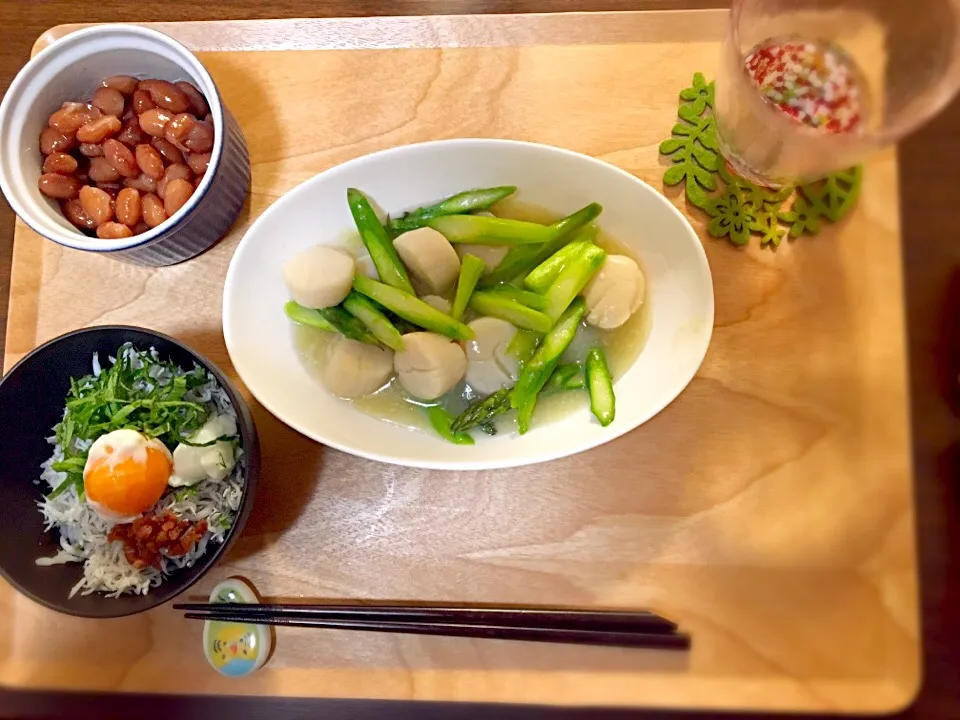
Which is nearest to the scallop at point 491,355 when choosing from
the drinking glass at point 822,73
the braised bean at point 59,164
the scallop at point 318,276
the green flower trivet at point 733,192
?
the scallop at point 318,276

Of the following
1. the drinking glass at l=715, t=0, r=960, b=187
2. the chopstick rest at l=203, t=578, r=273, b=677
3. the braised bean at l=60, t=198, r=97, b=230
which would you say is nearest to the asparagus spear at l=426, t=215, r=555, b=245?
the drinking glass at l=715, t=0, r=960, b=187

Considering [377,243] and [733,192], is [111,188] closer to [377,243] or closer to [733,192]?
[377,243]

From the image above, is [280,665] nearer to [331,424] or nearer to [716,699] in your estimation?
[331,424]

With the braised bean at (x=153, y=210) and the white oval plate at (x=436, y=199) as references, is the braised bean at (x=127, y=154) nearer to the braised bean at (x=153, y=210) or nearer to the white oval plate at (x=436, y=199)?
the braised bean at (x=153, y=210)

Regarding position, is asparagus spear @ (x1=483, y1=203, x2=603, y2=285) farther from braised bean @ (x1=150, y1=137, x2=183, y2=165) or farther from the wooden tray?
braised bean @ (x1=150, y1=137, x2=183, y2=165)

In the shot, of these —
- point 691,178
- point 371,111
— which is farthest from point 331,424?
point 691,178

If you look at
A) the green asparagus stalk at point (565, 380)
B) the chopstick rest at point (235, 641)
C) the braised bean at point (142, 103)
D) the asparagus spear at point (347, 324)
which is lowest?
the chopstick rest at point (235, 641)
